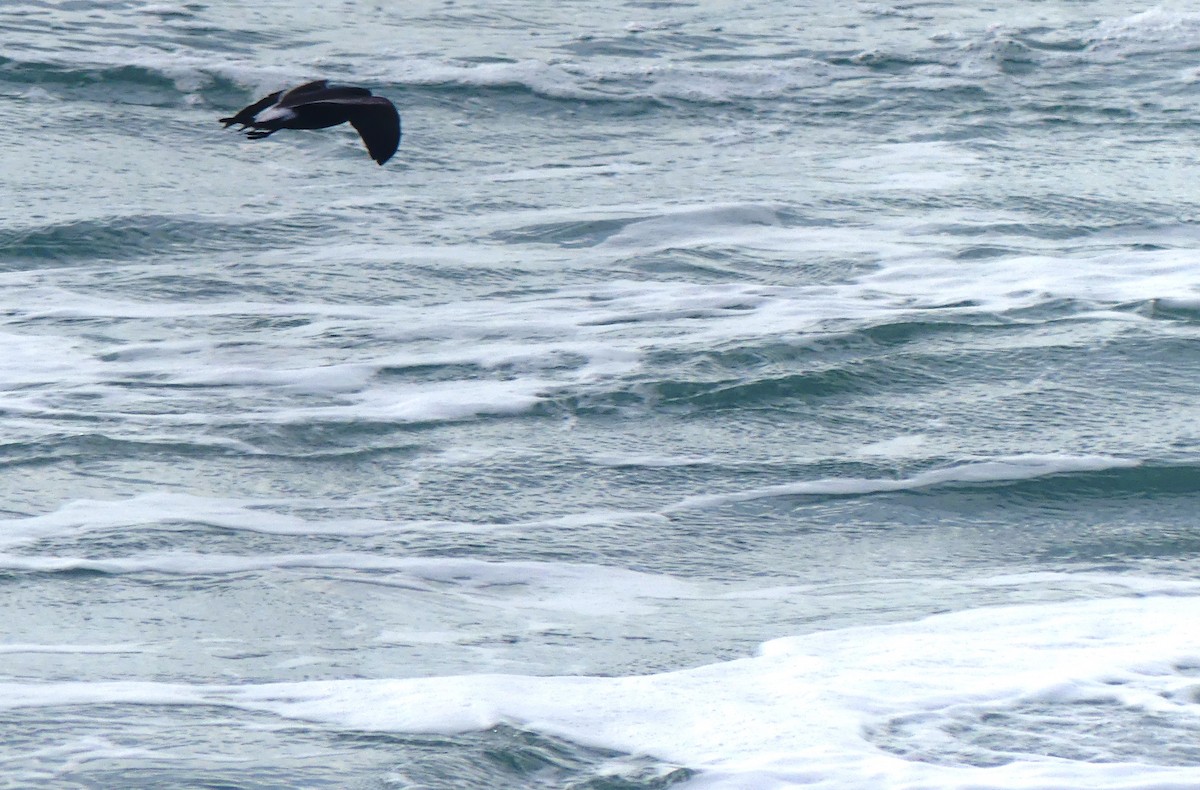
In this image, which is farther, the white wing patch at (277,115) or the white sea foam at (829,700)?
the white wing patch at (277,115)

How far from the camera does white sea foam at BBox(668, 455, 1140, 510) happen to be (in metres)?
5.30

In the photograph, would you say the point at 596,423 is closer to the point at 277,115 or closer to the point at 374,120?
the point at 374,120

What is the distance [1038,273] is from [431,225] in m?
2.96

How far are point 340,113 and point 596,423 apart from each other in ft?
5.44

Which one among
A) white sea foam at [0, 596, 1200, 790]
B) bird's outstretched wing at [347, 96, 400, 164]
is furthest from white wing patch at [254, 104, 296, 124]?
white sea foam at [0, 596, 1200, 790]

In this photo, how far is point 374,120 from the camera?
15.8 ft

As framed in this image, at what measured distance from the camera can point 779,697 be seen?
12.8ft

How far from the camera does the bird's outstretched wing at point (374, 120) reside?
4797mm

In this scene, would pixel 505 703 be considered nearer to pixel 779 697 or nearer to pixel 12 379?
pixel 779 697

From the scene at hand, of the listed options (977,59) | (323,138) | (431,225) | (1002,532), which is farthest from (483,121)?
(1002,532)

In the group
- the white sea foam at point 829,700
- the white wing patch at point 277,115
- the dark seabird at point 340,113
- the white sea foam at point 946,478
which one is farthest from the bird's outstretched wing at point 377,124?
the white sea foam at point 829,700

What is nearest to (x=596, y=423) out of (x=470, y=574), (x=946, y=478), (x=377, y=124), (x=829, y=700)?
(x=946, y=478)

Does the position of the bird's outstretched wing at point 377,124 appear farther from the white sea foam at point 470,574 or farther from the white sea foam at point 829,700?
the white sea foam at point 829,700

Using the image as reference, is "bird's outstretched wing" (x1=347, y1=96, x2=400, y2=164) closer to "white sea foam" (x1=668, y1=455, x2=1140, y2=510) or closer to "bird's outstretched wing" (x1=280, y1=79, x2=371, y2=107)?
"bird's outstretched wing" (x1=280, y1=79, x2=371, y2=107)
